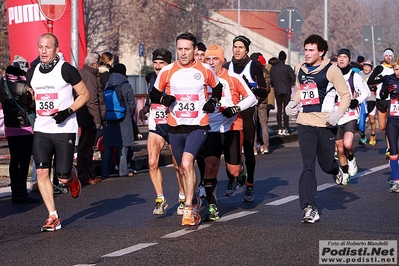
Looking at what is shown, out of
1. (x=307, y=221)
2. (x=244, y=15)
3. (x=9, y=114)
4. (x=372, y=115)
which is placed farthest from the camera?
(x=244, y=15)

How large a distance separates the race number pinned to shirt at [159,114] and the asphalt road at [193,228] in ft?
3.34

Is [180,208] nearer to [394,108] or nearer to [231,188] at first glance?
[231,188]

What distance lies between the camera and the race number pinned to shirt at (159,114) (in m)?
11.4

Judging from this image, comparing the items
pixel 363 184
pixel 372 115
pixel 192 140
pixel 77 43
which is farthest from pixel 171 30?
pixel 192 140

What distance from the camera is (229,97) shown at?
11391mm

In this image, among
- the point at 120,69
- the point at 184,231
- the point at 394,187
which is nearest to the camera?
the point at 184,231

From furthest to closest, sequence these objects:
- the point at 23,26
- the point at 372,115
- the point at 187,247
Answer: the point at 372,115 < the point at 23,26 < the point at 187,247

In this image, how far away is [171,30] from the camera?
59.4 m

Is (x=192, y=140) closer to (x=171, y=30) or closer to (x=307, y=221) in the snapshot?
(x=307, y=221)

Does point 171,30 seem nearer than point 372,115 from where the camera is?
No

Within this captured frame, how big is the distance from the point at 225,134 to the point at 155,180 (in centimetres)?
94

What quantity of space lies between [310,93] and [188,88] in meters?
1.29

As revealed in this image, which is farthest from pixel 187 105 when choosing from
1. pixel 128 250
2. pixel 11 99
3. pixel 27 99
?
pixel 11 99

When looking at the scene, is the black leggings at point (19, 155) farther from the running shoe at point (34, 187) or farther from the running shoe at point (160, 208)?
the running shoe at point (160, 208)
